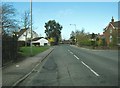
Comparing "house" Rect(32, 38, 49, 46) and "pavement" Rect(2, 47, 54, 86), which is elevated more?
"house" Rect(32, 38, 49, 46)

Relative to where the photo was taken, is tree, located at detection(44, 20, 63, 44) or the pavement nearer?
the pavement

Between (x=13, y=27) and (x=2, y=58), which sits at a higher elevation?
(x=13, y=27)

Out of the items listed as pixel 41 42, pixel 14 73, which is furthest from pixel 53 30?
pixel 14 73

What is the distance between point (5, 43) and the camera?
20000 mm

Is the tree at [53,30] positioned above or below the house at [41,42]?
above

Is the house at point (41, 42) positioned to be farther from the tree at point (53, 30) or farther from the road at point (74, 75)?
the road at point (74, 75)

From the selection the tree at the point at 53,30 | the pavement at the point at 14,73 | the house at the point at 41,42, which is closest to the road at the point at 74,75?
the pavement at the point at 14,73

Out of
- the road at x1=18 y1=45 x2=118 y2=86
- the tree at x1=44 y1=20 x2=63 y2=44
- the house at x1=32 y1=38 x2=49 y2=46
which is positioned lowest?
the road at x1=18 y1=45 x2=118 y2=86

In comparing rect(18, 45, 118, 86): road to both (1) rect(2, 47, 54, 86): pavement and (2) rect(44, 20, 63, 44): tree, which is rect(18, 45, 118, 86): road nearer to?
(1) rect(2, 47, 54, 86): pavement

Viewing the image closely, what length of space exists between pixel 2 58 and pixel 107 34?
72323 mm

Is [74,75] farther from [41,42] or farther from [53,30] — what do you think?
[53,30]

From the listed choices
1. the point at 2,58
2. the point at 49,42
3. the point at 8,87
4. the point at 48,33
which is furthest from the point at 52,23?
the point at 8,87

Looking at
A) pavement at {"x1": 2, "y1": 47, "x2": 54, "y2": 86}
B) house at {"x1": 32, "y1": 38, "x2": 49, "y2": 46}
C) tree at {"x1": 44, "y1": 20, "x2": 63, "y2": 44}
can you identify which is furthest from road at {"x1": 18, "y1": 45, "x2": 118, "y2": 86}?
tree at {"x1": 44, "y1": 20, "x2": 63, "y2": 44}

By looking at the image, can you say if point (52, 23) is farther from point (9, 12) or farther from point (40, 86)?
point (40, 86)
